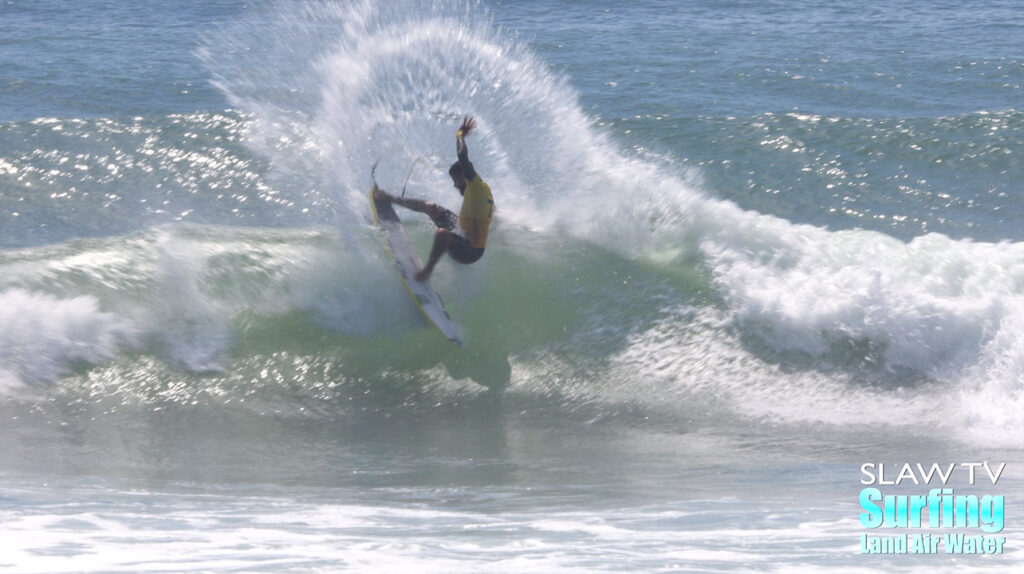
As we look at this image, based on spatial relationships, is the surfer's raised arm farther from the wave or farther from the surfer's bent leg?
the wave

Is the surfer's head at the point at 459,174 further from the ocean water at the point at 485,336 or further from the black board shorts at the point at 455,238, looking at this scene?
the ocean water at the point at 485,336

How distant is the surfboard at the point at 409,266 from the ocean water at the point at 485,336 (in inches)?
4.3

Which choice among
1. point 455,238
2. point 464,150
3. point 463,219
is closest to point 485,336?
point 455,238

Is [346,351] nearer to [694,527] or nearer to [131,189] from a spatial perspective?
[694,527]

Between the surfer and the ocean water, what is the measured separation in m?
0.28

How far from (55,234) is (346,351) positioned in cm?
471

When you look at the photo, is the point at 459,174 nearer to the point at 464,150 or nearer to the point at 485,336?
the point at 464,150

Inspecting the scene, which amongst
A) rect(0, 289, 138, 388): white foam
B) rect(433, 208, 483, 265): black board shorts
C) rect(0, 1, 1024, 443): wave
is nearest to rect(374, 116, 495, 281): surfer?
rect(433, 208, 483, 265): black board shorts

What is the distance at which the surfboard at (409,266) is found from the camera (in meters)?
7.93

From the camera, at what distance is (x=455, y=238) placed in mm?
7848

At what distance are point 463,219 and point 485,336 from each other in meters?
0.90

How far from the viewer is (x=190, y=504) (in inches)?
211

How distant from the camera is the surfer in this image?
758cm

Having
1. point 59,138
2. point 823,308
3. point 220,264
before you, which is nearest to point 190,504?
point 220,264
